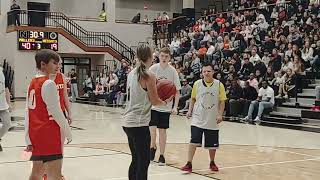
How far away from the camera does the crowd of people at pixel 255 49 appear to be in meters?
15.1

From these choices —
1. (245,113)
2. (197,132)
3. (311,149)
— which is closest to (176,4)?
(245,113)

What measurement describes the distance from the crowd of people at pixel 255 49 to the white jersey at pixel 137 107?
409 inches

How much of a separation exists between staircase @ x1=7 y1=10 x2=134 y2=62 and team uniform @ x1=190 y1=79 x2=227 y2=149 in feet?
67.0

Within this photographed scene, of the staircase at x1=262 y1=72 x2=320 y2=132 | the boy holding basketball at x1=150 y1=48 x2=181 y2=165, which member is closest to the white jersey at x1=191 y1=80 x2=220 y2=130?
the boy holding basketball at x1=150 y1=48 x2=181 y2=165

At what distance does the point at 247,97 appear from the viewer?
14.9m

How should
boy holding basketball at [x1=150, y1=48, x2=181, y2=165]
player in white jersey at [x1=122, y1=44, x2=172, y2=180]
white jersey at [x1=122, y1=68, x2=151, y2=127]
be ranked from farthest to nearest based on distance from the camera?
boy holding basketball at [x1=150, y1=48, x2=181, y2=165], white jersey at [x1=122, y1=68, x2=151, y2=127], player in white jersey at [x1=122, y1=44, x2=172, y2=180]

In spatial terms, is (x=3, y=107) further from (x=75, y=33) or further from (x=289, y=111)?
(x=75, y=33)

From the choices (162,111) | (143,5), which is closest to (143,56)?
(162,111)

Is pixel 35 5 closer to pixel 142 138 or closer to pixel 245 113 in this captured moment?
pixel 245 113

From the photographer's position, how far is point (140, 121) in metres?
4.62

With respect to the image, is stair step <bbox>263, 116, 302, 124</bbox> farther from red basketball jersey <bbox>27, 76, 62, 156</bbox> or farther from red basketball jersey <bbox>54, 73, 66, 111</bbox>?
red basketball jersey <bbox>27, 76, 62, 156</bbox>

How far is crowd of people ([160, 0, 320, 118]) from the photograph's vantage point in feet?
49.4

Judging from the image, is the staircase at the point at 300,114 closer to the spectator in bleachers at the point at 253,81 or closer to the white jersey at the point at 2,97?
the spectator in bleachers at the point at 253,81

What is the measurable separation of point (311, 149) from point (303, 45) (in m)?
7.77
